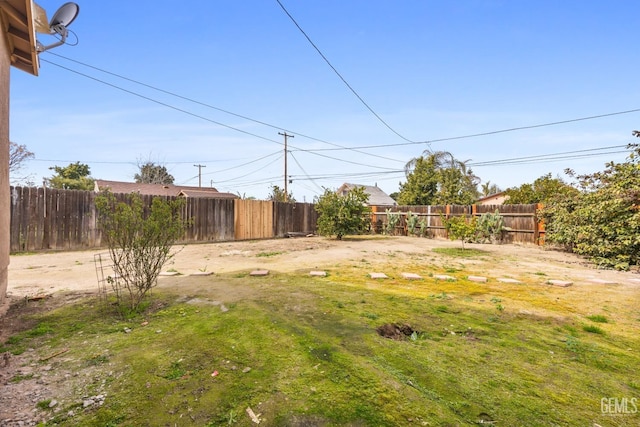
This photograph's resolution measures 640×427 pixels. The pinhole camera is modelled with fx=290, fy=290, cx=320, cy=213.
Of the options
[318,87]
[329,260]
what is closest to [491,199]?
[318,87]

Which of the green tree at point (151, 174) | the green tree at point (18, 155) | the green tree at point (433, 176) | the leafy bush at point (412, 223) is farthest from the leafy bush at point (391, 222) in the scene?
the green tree at point (151, 174)

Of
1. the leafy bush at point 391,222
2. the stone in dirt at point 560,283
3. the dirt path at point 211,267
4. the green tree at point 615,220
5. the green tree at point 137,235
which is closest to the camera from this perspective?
the green tree at point 137,235

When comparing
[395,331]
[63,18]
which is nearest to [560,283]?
[395,331]

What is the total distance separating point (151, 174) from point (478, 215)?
112 feet

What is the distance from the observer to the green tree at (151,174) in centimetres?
3288

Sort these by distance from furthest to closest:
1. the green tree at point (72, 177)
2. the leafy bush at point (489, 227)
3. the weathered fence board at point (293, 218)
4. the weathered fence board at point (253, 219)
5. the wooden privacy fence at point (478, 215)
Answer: the green tree at point (72, 177) < the weathered fence board at point (293, 218) < the weathered fence board at point (253, 219) < the leafy bush at point (489, 227) < the wooden privacy fence at point (478, 215)

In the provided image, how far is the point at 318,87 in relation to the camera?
11992mm

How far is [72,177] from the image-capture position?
3734cm

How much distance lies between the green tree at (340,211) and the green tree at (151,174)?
1086 inches

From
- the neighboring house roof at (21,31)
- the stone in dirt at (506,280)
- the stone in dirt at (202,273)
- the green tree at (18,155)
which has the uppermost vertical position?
the green tree at (18,155)

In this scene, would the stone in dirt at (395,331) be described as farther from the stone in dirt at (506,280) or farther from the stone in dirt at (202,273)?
the stone in dirt at (202,273)

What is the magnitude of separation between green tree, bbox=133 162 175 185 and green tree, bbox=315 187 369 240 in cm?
2758

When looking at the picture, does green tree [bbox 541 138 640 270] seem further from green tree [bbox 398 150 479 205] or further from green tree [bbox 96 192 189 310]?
green tree [bbox 398 150 479 205]

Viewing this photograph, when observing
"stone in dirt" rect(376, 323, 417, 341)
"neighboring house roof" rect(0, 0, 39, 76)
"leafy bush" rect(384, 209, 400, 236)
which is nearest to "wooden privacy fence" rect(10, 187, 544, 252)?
"leafy bush" rect(384, 209, 400, 236)
